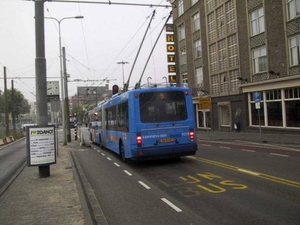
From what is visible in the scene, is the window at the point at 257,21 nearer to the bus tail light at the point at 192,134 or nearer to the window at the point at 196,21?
the window at the point at 196,21

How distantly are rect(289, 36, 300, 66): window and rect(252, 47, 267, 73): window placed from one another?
9.97 feet

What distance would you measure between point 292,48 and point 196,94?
1609cm

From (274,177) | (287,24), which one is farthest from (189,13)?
(274,177)

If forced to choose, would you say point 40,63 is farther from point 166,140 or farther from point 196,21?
point 196,21

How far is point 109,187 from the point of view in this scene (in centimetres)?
928

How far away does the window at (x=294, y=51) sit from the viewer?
919 inches

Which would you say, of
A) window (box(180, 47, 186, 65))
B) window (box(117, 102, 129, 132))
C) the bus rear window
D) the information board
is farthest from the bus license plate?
window (box(180, 47, 186, 65))

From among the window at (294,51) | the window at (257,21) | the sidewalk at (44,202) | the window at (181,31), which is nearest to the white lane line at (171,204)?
the sidewalk at (44,202)

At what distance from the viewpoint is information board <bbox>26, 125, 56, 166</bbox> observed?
10656 mm

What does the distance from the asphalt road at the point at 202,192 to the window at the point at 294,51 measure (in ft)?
42.6

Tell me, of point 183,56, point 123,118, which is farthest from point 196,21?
point 123,118

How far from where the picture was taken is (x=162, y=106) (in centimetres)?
1274

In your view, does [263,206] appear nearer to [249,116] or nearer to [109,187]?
[109,187]

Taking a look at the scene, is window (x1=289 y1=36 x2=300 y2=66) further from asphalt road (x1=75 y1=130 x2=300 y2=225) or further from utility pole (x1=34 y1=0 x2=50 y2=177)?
utility pole (x1=34 y1=0 x2=50 y2=177)
